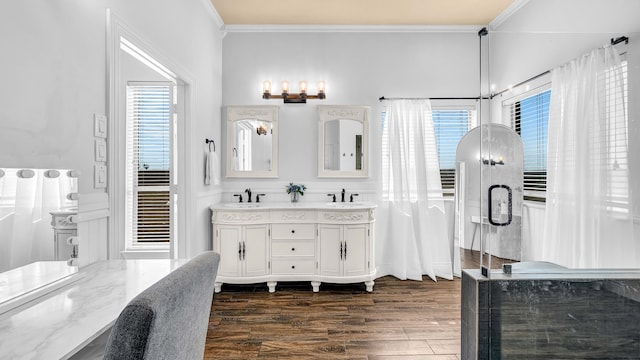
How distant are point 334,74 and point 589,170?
109 inches

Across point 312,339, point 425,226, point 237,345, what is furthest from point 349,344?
point 425,226

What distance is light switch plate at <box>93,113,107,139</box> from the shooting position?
1618 millimetres

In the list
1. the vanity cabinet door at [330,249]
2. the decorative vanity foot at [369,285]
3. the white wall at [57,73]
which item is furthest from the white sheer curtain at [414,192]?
the white wall at [57,73]

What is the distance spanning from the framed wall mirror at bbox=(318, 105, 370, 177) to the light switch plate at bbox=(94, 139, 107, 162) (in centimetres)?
236

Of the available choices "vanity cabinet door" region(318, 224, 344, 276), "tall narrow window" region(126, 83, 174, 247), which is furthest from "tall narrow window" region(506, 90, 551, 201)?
"tall narrow window" region(126, 83, 174, 247)

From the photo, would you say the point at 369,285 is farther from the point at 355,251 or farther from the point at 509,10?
the point at 509,10

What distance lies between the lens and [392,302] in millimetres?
2986

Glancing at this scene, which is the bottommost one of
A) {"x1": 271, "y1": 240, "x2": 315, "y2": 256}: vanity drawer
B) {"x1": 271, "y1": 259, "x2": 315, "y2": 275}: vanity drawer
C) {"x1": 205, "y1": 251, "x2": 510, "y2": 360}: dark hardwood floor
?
{"x1": 205, "y1": 251, "x2": 510, "y2": 360}: dark hardwood floor

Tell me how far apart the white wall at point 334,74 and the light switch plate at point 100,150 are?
208cm

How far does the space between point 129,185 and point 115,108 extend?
7.66 feet

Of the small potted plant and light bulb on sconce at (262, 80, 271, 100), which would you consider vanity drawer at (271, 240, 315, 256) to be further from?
light bulb on sconce at (262, 80, 271, 100)

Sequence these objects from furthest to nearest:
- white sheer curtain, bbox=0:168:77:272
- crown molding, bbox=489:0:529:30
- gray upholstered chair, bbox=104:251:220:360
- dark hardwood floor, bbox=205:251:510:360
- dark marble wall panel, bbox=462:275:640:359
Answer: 1. crown molding, bbox=489:0:529:30
2. dark hardwood floor, bbox=205:251:510:360
3. dark marble wall panel, bbox=462:275:640:359
4. white sheer curtain, bbox=0:168:77:272
5. gray upholstered chair, bbox=104:251:220:360

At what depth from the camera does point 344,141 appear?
12.4ft

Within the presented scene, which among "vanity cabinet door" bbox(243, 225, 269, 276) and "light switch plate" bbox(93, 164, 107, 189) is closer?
"light switch plate" bbox(93, 164, 107, 189)
